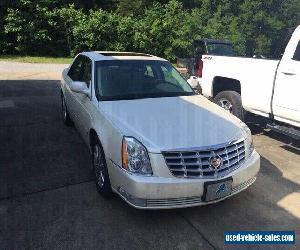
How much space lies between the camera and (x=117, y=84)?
5152 mm

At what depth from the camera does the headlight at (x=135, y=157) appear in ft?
12.4

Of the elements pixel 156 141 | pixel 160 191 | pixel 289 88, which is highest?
pixel 289 88

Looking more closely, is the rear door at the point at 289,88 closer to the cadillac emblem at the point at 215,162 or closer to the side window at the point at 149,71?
the side window at the point at 149,71

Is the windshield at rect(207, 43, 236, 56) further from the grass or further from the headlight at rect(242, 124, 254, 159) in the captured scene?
the headlight at rect(242, 124, 254, 159)

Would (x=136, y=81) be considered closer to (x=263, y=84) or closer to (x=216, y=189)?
(x=216, y=189)

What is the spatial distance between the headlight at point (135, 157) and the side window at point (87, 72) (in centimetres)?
175

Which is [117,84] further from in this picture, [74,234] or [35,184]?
[74,234]

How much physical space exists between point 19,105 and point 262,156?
606 cm

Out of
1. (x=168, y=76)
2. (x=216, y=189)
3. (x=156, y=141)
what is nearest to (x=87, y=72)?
(x=168, y=76)

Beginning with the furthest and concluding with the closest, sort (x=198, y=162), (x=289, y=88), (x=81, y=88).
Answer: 1. (x=289, y=88)
2. (x=81, y=88)
3. (x=198, y=162)

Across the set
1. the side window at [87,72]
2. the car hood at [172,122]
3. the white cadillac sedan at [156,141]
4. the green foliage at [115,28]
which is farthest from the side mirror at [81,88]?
the green foliage at [115,28]

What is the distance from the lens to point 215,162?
3879 mm

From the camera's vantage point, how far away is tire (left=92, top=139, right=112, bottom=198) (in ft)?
14.2

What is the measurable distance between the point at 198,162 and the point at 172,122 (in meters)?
0.69
